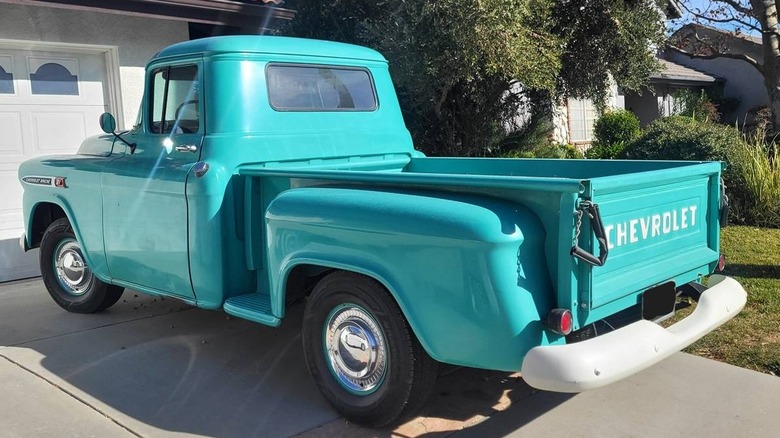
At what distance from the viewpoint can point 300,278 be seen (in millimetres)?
4113

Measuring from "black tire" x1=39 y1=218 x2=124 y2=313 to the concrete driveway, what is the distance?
55 centimetres

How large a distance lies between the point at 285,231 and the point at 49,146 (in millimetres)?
5490

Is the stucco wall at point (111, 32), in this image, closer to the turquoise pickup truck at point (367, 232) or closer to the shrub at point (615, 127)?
the turquoise pickup truck at point (367, 232)

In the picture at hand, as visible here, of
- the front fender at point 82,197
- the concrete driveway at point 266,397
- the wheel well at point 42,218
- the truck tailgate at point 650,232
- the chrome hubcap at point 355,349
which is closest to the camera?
the truck tailgate at point 650,232

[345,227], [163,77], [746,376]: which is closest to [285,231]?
[345,227]

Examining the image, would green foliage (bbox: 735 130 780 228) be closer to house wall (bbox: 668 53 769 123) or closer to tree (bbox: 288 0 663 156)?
tree (bbox: 288 0 663 156)

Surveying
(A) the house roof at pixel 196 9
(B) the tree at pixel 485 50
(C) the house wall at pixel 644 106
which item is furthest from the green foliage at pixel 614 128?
(A) the house roof at pixel 196 9

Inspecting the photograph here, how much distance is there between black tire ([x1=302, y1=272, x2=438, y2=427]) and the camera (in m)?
3.44

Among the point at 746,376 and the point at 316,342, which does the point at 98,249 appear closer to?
the point at 316,342

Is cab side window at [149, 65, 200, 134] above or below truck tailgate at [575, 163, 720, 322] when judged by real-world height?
above

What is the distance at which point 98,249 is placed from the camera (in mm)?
5188

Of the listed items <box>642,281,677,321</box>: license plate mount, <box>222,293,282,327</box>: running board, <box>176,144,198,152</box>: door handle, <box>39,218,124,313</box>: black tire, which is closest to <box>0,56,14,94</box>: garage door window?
<box>39,218,124,313</box>: black tire

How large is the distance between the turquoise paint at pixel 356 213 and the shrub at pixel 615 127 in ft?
40.1

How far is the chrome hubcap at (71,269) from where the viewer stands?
5.74m
